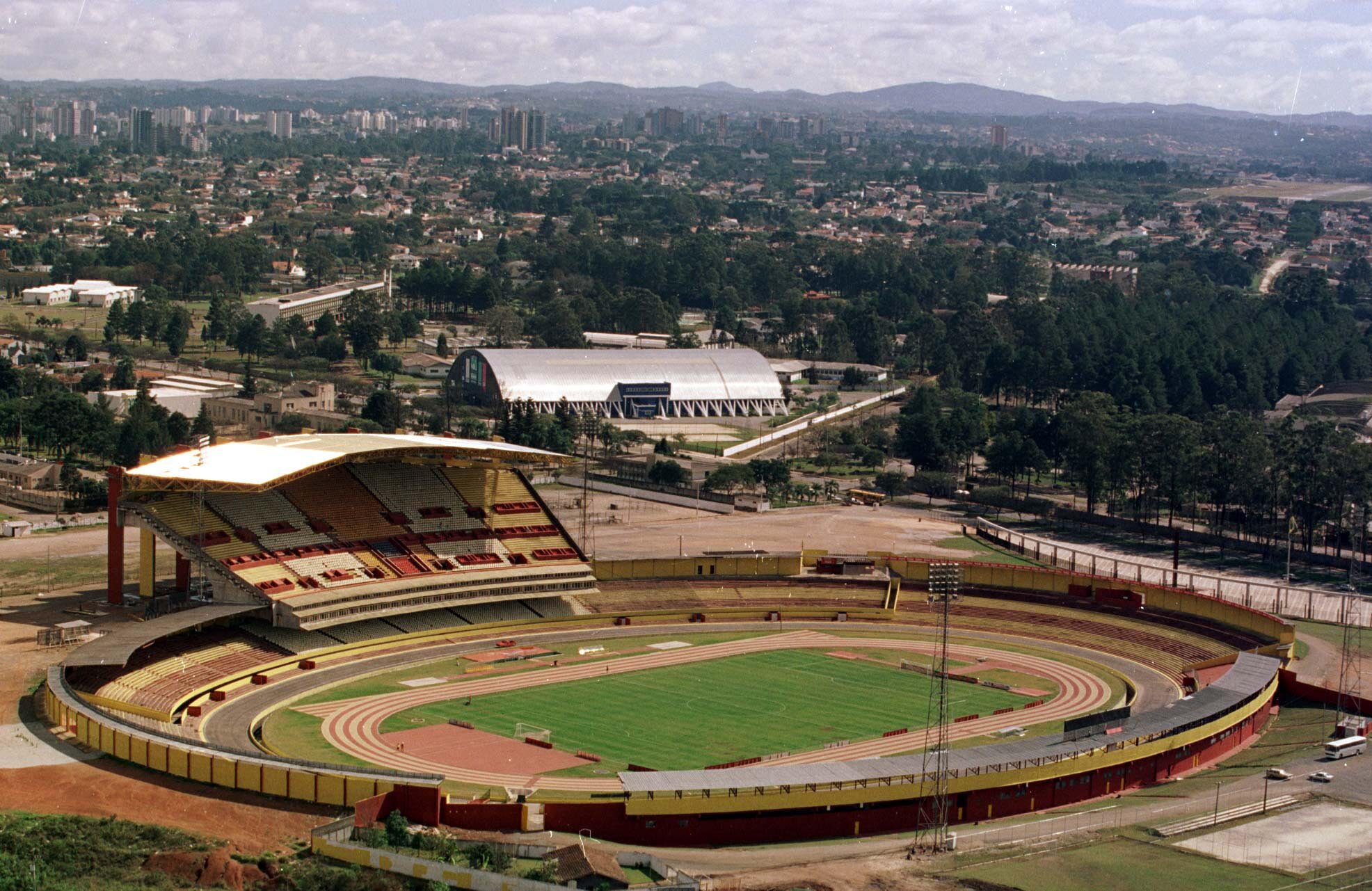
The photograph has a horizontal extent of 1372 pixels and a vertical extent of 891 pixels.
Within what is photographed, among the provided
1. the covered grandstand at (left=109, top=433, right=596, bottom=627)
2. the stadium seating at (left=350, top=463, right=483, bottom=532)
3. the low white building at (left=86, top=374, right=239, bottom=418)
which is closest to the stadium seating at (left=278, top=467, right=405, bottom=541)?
the covered grandstand at (left=109, top=433, right=596, bottom=627)

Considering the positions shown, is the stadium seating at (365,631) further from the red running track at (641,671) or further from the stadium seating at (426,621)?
the red running track at (641,671)

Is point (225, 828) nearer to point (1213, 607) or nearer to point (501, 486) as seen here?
point (501, 486)

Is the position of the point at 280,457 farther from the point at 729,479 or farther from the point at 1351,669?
the point at 729,479

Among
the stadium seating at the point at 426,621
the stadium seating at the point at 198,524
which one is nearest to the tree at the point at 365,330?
the stadium seating at the point at 426,621

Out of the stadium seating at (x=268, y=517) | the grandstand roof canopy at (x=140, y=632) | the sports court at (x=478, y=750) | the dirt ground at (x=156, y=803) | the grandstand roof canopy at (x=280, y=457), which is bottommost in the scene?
the sports court at (x=478, y=750)

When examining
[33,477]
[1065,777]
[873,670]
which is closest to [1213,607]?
[873,670]

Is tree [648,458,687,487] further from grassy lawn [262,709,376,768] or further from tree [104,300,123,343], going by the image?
tree [104,300,123,343]
